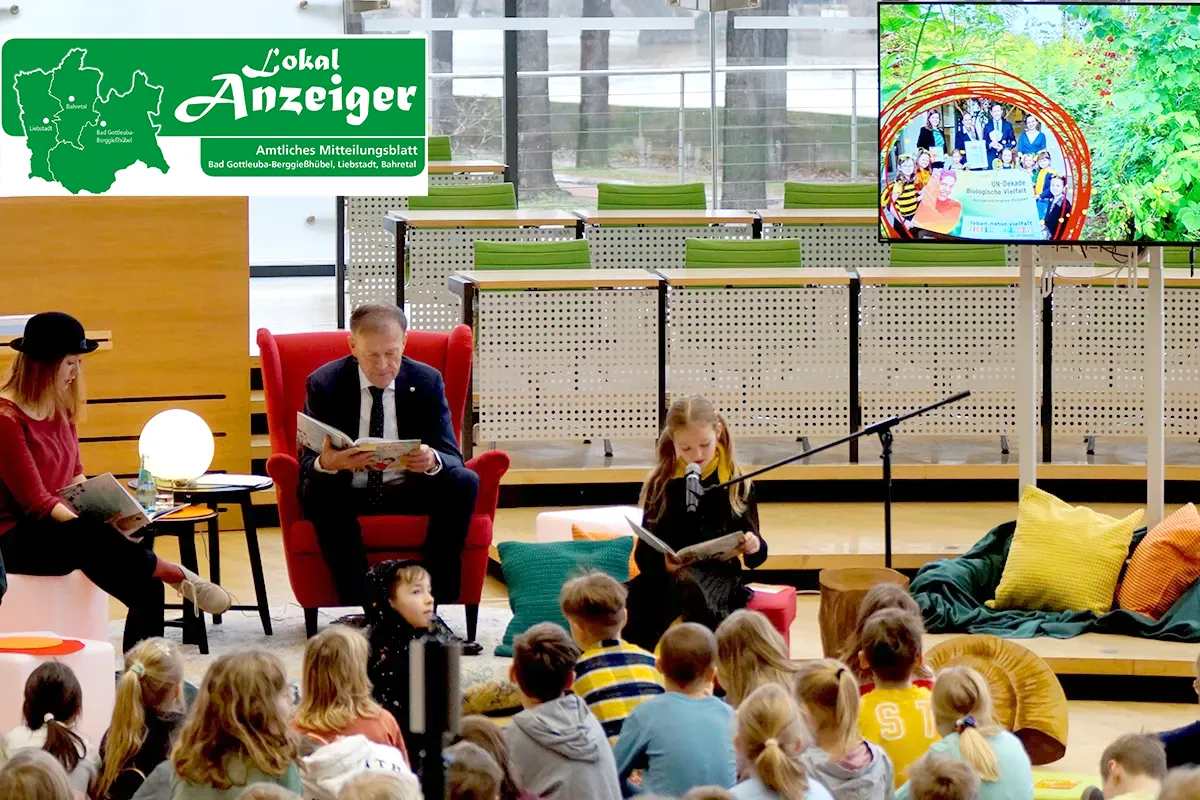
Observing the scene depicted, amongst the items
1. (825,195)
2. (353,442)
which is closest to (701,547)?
(353,442)

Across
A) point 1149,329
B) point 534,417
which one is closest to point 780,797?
point 1149,329

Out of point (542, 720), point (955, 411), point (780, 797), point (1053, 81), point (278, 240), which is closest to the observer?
point (780, 797)

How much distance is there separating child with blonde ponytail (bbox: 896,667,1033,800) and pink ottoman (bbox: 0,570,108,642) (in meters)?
2.66

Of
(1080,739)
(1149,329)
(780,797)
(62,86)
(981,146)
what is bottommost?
(1080,739)

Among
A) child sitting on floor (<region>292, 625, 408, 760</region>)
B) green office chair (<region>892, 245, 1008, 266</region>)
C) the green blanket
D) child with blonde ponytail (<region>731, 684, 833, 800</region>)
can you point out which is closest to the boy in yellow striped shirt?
child sitting on floor (<region>292, 625, 408, 760</region>)

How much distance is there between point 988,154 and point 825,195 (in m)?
4.37

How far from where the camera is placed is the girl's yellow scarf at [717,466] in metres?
5.50

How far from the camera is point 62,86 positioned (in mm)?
11617

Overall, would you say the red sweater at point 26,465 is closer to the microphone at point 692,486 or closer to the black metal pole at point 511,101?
the microphone at point 692,486

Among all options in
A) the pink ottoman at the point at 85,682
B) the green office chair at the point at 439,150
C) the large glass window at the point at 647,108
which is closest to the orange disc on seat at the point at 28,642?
the pink ottoman at the point at 85,682

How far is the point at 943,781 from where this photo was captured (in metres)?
3.28

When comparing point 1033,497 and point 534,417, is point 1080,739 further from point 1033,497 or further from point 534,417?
point 534,417

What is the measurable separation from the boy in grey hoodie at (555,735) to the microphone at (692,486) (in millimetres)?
1594

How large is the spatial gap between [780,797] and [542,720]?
61 centimetres
